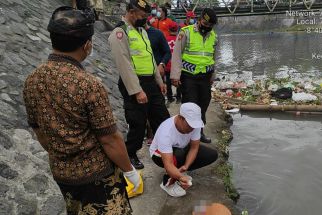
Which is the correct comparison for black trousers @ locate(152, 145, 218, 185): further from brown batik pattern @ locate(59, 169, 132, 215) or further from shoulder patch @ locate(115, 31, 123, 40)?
brown batik pattern @ locate(59, 169, 132, 215)

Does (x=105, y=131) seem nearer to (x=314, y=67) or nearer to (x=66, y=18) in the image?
(x=66, y=18)

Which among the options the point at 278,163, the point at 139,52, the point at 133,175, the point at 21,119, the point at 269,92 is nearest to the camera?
the point at 133,175

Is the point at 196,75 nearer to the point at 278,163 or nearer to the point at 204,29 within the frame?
the point at 204,29

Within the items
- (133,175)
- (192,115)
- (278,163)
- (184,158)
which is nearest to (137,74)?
(192,115)

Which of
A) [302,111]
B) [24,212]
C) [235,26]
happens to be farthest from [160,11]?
[235,26]

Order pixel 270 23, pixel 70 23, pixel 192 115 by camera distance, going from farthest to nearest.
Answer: pixel 270 23 < pixel 192 115 < pixel 70 23

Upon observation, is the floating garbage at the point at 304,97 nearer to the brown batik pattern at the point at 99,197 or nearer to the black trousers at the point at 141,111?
the black trousers at the point at 141,111

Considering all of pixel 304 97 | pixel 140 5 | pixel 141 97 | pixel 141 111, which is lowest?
pixel 304 97

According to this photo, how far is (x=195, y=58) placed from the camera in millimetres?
4926

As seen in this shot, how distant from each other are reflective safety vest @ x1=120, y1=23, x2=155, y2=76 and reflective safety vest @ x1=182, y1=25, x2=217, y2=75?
0.98 metres

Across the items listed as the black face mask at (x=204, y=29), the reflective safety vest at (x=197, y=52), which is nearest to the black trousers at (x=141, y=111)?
the reflective safety vest at (x=197, y=52)

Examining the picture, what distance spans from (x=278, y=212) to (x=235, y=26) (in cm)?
5271

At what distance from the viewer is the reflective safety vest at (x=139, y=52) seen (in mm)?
3836

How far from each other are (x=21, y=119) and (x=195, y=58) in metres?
2.34
